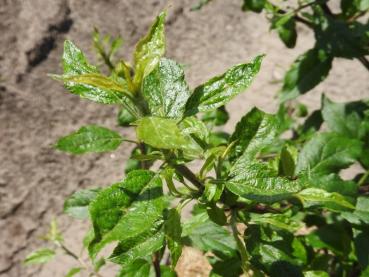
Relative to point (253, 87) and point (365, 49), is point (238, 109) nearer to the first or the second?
point (253, 87)

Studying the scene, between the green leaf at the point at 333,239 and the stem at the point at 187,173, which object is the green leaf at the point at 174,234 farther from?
the green leaf at the point at 333,239

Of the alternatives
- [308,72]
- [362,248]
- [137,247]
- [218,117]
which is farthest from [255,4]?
[137,247]

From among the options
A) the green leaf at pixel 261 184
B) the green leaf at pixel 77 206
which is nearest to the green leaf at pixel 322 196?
the green leaf at pixel 261 184

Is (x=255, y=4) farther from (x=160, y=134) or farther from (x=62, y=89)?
(x=62, y=89)

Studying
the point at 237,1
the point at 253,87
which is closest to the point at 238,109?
the point at 253,87

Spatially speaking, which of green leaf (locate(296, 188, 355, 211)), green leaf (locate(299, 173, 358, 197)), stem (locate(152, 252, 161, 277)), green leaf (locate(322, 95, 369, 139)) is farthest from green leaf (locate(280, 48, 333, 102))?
green leaf (locate(296, 188, 355, 211))

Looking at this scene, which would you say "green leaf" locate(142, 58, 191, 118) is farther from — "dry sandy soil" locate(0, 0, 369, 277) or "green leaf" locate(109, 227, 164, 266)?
"dry sandy soil" locate(0, 0, 369, 277)

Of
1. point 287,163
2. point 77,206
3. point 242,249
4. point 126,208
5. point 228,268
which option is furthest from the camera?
point 77,206
